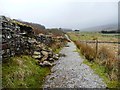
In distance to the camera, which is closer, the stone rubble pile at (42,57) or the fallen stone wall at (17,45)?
the fallen stone wall at (17,45)

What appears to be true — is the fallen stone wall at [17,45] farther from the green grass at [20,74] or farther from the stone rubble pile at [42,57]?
the green grass at [20,74]

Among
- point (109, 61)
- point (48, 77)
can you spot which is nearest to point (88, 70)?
point (109, 61)

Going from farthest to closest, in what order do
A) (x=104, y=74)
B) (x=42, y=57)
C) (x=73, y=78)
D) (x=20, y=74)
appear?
1. (x=42, y=57)
2. (x=104, y=74)
3. (x=73, y=78)
4. (x=20, y=74)

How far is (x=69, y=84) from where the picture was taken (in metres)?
12.2

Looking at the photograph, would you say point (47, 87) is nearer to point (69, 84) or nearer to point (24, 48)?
point (69, 84)

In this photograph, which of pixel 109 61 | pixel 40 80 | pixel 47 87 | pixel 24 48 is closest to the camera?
pixel 47 87

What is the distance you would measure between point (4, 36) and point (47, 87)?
3625 millimetres

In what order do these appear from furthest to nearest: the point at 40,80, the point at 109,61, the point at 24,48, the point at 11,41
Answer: the point at 24,48 → the point at 109,61 → the point at 11,41 → the point at 40,80

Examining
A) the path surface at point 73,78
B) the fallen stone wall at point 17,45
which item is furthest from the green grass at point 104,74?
the fallen stone wall at point 17,45

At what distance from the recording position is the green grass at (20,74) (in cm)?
1157

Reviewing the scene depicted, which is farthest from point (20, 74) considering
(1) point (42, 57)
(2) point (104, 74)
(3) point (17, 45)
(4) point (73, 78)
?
(1) point (42, 57)

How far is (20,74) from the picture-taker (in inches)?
488

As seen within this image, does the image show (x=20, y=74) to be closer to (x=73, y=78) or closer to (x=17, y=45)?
(x=73, y=78)

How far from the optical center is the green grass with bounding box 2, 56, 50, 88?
38.0 ft
